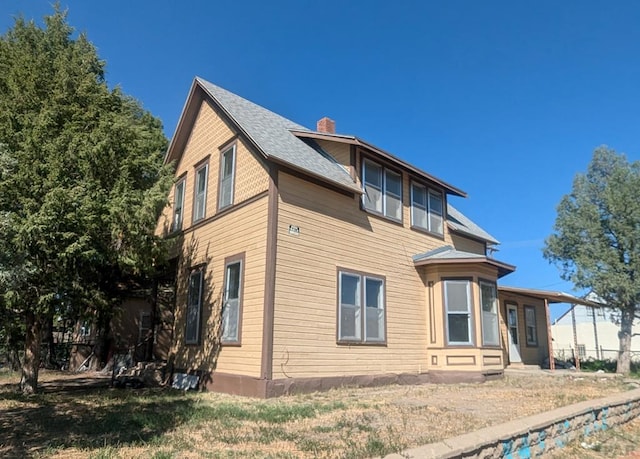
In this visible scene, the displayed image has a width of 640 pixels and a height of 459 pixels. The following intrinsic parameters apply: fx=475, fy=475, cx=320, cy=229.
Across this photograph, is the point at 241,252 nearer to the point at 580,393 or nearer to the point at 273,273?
the point at 273,273

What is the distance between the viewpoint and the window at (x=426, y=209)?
14.6 m

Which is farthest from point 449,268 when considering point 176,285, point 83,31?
point 83,31

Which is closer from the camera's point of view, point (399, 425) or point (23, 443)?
point (23, 443)

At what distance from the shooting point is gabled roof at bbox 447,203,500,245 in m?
16.2

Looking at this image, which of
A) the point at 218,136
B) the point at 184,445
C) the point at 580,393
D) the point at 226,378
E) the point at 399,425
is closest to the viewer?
the point at 184,445

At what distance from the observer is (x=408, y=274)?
44.3 feet

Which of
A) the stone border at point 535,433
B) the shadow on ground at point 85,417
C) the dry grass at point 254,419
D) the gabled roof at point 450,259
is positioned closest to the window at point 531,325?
the gabled roof at point 450,259

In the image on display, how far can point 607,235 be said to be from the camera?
18.7 m

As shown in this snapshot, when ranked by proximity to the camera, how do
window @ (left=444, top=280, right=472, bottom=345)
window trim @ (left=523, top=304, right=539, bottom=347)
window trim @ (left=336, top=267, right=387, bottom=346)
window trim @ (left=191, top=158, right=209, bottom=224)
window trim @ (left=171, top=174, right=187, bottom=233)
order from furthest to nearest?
window trim @ (left=523, top=304, right=539, bottom=347) < window trim @ (left=171, top=174, right=187, bottom=233) < window trim @ (left=191, top=158, right=209, bottom=224) < window @ (left=444, top=280, right=472, bottom=345) < window trim @ (left=336, top=267, right=387, bottom=346)

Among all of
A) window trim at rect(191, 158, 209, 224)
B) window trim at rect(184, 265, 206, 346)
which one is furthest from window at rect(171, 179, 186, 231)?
window trim at rect(184, 265, 206, 346)

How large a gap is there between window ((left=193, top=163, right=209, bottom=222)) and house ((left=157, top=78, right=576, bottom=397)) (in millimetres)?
63

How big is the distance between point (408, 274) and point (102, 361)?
12245 mm

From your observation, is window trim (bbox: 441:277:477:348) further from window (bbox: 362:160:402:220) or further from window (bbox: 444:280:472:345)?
window (bbox: 362:160:402:220)

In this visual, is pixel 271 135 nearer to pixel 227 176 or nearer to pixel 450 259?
pixel 227 176
